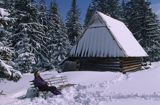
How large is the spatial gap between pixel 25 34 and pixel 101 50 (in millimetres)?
12397

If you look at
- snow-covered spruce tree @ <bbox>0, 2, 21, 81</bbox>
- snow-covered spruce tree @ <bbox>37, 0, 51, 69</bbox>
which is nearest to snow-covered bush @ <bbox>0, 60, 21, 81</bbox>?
snow-covered spruce tree @ <bbox>0, 2, 21, 81</bbox>

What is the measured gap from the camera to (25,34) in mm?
38312

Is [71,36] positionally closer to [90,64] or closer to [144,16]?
[144,16]

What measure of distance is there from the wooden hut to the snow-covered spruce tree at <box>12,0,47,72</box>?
24.6 feet

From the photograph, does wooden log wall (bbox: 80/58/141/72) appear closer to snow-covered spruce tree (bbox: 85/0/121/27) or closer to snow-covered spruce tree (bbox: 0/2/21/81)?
snow-covered spruce tree (bbox: 0/2/21/81)

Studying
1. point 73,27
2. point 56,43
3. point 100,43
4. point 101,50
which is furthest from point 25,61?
point 73,27

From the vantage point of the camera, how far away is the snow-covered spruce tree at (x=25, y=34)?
36812mm

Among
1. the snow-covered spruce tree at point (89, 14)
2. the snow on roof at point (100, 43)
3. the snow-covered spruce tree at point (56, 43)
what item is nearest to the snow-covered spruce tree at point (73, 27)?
the snow-covered spruce tree at point (56, 43)

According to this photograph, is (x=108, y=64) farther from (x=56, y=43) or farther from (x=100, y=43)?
(x=56, y=43)

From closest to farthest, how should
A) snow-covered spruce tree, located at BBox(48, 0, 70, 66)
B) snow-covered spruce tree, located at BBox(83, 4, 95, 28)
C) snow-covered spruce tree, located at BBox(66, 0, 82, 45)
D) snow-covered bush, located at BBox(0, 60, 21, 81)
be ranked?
snow-covered bush, located at BBox(0, 60, 21, 81)
snow-covered spruce tree, located at BBox(48, 0, 70, 66)
snow-covered spruce tree, located at BBox(66, 0, 82, 45)
snow-covered spruce tree, located at BBox(83, 4, 95, 28)

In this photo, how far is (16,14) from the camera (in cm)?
3881

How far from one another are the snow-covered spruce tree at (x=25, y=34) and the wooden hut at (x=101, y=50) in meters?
7.49

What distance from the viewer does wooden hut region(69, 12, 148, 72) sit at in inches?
1130

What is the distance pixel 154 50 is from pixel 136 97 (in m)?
35.1
